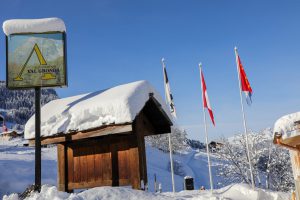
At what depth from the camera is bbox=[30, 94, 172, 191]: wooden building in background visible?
35.7 feet

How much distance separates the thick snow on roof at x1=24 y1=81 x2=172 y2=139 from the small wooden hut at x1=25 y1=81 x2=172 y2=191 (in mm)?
44

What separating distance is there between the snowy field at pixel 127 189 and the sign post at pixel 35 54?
347 centimetres

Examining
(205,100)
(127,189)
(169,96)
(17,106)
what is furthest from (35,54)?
(17,106)

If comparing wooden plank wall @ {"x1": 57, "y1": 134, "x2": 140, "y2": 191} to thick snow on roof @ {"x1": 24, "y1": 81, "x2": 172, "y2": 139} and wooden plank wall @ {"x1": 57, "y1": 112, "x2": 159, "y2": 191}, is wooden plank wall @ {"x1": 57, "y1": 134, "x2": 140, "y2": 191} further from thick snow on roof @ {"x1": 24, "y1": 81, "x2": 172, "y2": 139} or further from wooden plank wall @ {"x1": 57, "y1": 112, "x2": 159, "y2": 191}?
thick snow on roof @ {"x1": 24, "y1": 81, "x2": 172, "y2": 139}

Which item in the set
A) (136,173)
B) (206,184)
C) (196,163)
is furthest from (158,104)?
(196,163)

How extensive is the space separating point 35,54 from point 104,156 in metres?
4.08

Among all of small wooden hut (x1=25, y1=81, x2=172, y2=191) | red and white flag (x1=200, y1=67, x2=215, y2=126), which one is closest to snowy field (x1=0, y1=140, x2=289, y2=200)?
small wooden hut (x1=25, y1=81, x2=172, y2=191)

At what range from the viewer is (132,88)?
1099cm

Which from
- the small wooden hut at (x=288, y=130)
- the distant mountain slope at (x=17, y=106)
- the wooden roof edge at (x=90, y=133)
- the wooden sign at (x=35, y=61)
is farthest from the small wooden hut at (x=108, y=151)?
the distant mountain slope at (x=17, y=106)

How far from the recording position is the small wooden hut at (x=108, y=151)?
422 inches

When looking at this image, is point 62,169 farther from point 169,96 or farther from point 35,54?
point 169,96

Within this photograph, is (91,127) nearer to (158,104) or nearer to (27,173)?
(158,104)

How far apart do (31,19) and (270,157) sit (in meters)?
35.4

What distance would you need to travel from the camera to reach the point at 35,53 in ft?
38.7
